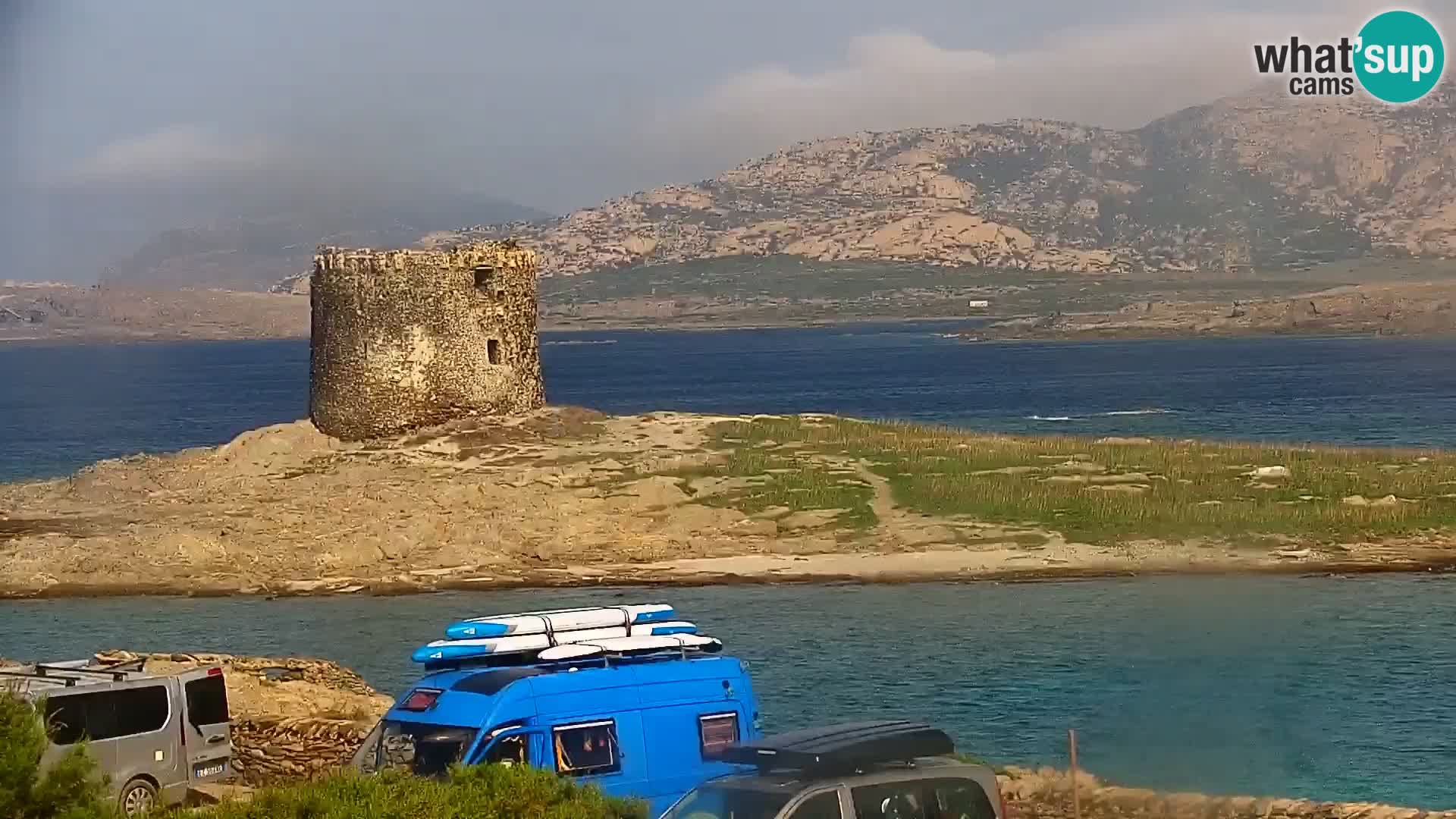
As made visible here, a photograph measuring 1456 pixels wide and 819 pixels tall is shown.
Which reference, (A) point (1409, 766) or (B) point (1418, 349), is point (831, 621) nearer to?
(A) point (1409, 766)

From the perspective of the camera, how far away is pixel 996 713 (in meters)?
21.4

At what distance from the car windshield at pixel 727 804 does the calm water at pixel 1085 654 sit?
631cm

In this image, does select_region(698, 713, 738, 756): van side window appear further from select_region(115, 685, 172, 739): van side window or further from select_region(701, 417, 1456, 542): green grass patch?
select_region(701, 417, 1456, 542): green grass patch

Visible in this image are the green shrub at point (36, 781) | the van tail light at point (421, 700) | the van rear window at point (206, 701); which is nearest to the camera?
the green shrub at point (36, 781)

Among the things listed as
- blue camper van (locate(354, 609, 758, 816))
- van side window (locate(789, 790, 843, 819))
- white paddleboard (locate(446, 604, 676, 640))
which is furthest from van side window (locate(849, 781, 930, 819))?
white paddleboard (locate(446, 604, 676, 640))

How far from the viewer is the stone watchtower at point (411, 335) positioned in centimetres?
4244

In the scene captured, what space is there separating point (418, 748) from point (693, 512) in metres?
25.3

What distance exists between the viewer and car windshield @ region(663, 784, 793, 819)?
10102mm

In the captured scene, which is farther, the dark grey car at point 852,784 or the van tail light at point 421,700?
the van tail light at point 421,700

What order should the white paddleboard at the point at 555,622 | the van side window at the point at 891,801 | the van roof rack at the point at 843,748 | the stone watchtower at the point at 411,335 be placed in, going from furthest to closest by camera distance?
the stone watchtower at the point at 411,335
the white paddleboard at the point at 555,622
the van roof rack at the point at 843,748
the van side window at the point at 891,801

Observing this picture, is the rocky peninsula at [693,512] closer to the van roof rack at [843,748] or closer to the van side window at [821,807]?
the van roof rack at [843,748]

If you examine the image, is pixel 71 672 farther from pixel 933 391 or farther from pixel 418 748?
pixel 933 391

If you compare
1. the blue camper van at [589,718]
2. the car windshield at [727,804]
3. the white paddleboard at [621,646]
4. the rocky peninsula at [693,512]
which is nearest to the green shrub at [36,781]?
the blue camper van at [589,718]

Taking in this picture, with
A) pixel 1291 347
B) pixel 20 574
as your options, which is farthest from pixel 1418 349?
pixel 20 574
